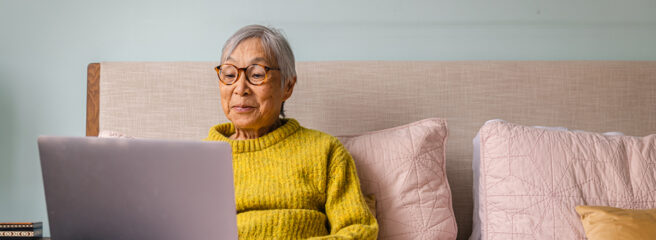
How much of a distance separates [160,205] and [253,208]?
57 cm

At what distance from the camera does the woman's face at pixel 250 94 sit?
1.42 meters

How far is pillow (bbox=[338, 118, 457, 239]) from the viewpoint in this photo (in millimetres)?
1456

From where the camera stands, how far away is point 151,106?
1792mm

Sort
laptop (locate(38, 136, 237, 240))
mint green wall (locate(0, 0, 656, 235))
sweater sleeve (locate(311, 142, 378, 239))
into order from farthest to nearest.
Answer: mint green wall (locate(0, 0, 656, 235)), sweater sleeve (locate(311, 142, 378, 239)), laptop (locate(38, 136, 237, 240))

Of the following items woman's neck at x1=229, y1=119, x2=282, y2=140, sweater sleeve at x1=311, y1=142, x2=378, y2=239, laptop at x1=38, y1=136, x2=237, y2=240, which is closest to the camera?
laptop at x1=38, y1=136, x2=237, y2=240

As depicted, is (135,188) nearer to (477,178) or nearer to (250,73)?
(250,73)

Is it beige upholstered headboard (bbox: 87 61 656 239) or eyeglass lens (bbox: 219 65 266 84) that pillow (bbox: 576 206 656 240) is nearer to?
beige upholstered headboard (bbox: 87 61 656 239)

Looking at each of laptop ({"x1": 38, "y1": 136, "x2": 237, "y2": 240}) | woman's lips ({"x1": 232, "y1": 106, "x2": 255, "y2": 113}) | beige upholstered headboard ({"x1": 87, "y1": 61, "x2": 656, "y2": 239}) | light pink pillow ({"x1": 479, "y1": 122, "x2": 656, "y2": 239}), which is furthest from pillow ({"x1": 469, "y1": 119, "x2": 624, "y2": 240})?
laptop ({"x1": 38, "y1": 136, "x2": 237, "y2": 240})

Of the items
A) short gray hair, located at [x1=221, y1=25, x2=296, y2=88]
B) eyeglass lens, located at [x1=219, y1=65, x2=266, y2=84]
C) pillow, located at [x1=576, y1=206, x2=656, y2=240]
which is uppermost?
short gray hair, located at [x1=221, y1=25, x2=296, y2=88]

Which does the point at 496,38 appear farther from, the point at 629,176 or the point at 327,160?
the point at 327,160

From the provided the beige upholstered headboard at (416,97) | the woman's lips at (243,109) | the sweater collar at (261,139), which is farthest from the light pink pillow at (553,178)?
the woman's lips at (243,109)

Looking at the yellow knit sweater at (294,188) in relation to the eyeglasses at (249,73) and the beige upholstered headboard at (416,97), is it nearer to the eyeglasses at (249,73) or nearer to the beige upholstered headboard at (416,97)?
the eyeglasses at (249,73)

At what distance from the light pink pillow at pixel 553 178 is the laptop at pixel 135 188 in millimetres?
900

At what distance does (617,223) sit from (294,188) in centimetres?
79
